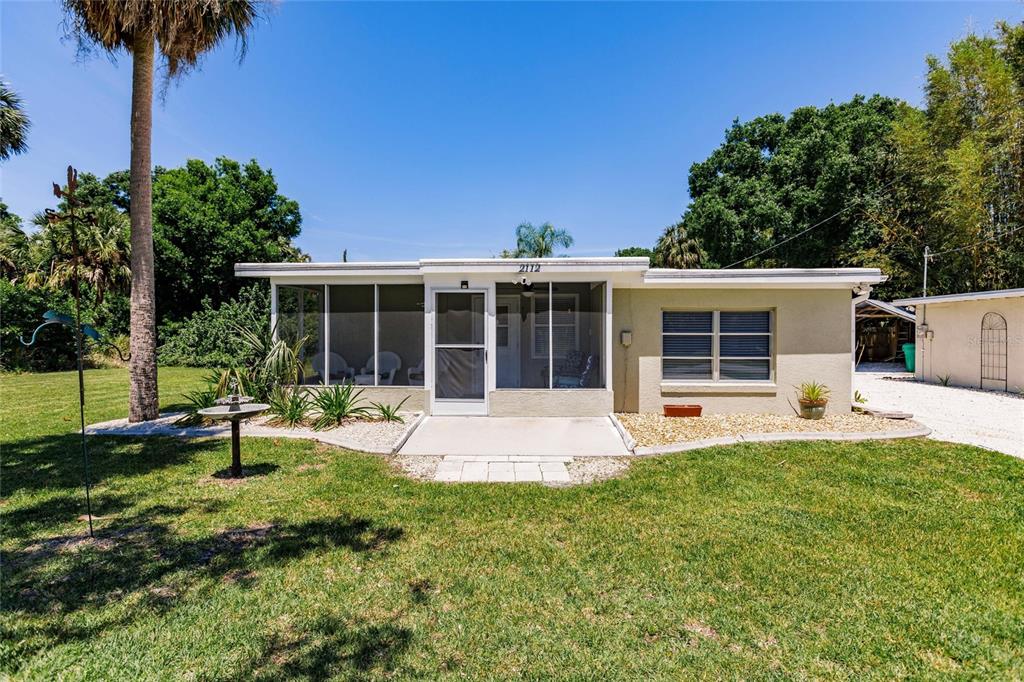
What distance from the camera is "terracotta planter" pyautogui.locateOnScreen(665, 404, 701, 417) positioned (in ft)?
31.7

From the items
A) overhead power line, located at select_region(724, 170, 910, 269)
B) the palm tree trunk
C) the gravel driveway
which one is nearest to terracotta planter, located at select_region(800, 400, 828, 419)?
the gravel driveway

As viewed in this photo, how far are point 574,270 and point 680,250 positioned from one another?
22432 millimetres

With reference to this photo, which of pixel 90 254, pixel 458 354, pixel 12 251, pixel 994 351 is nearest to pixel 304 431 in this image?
pixel 458 354

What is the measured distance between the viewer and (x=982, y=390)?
14227mm

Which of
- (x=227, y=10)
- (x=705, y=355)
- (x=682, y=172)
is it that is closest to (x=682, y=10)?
(x=705, y=355)

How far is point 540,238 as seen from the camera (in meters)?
36.0

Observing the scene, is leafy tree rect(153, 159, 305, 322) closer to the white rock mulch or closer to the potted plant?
the white rock mulch

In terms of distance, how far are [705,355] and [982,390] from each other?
36.9 ft

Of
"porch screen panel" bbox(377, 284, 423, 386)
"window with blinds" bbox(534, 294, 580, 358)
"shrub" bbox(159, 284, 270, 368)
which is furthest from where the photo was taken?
"shrub" bbox(159, 284, 270, 368)

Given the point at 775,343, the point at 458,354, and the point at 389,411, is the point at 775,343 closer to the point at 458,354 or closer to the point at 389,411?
the point at 458,354

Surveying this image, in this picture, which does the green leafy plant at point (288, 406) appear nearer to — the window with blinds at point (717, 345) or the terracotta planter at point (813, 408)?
the window with blinds at point (717, 345)

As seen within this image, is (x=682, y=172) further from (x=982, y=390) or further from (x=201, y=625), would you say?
(x=201, y=625)

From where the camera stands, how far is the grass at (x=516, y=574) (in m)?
2.62

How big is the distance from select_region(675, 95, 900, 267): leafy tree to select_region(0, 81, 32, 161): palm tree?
28842 millimetres
